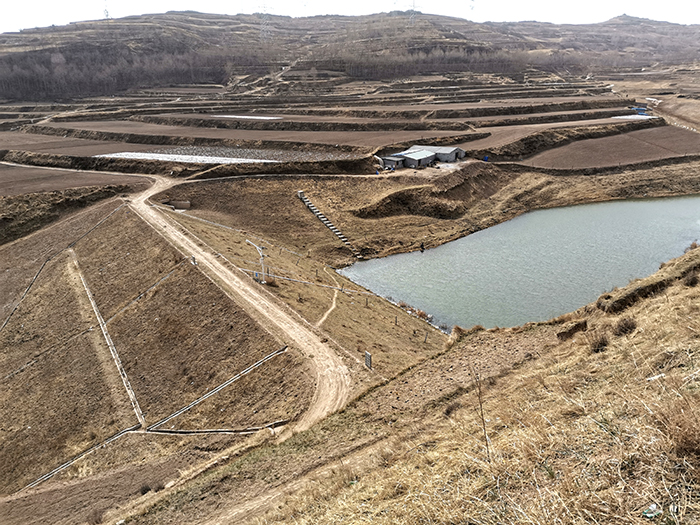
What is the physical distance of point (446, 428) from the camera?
39.2 ft

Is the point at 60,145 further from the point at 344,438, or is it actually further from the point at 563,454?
the point at 563,454

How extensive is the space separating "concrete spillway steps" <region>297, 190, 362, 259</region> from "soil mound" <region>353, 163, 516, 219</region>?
108 inches

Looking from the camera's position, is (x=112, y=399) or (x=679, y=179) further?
(x=679, y=179)

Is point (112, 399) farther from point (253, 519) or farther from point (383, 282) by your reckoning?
point (383, 282)

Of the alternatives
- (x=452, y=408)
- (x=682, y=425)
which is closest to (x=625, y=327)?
(x=452, y=408)

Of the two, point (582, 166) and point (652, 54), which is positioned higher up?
point (652, 54)

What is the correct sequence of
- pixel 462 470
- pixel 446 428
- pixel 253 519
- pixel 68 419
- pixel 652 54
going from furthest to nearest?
pixel 652 54 → pixel 68 419 → pixel 446 428 → pixel 253 519 → pixel 462 470

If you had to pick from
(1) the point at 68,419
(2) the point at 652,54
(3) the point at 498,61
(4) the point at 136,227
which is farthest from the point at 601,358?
(2) the point at 652,54

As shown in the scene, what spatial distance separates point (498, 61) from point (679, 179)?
329 feet

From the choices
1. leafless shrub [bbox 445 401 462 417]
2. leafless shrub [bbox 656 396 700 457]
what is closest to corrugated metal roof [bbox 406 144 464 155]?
leafless shrub [bbox 445 401 462 417]

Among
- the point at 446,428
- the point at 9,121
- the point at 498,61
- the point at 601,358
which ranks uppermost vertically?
the point at 498,61

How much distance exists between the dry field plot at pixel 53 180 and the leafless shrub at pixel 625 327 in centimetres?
3965

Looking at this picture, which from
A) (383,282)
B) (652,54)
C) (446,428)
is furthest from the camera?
(652,54)

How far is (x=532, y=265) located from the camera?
3212 centimetres
